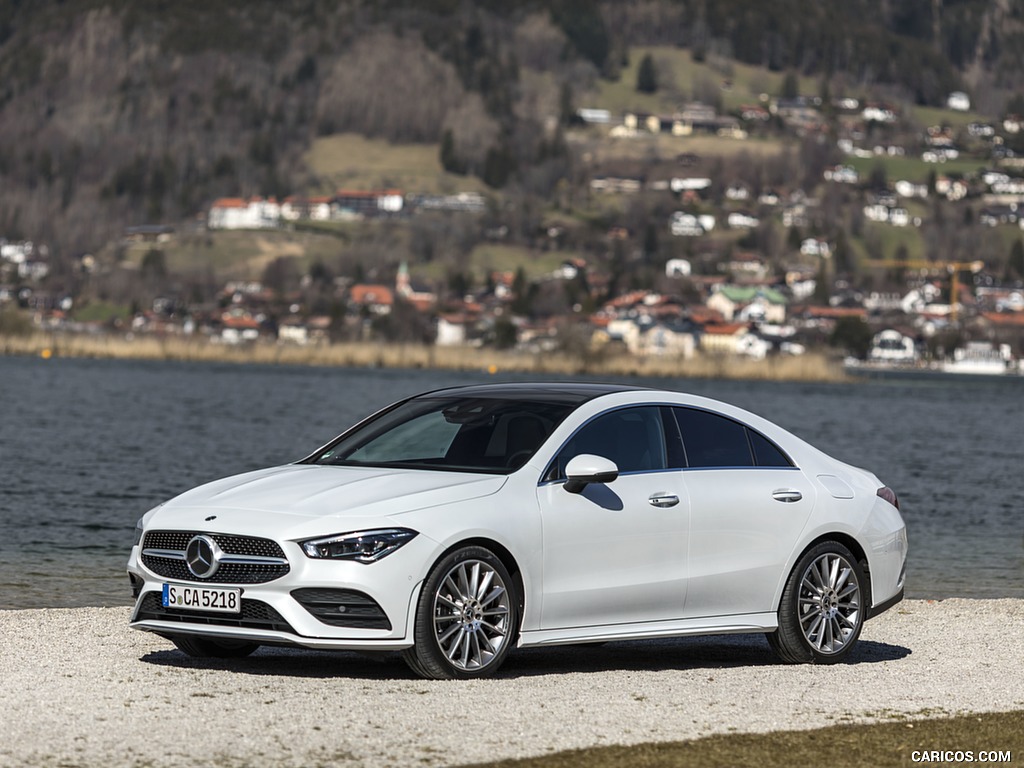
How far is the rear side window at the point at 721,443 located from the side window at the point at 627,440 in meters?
0.19

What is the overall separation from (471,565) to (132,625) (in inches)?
76.3

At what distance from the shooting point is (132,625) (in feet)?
34.9

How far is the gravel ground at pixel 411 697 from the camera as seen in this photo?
334 inches

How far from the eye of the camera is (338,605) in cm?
1010

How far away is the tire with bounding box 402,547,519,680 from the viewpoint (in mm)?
10273

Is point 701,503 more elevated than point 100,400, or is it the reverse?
point 701,503

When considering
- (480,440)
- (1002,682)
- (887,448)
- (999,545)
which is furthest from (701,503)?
(887,448)

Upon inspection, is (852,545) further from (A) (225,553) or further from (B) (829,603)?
(A) (225,553)

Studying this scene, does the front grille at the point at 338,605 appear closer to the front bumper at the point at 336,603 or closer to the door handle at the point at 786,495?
the front bumper at the point at 336,603

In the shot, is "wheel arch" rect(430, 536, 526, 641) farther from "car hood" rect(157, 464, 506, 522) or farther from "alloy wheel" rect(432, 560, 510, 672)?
"car hood" rect(157, 464, 506, 522)

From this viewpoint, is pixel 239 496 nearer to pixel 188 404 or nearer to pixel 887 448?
pixel 887 448

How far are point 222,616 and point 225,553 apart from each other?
340mm

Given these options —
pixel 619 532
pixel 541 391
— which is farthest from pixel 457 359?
pixel 619 532

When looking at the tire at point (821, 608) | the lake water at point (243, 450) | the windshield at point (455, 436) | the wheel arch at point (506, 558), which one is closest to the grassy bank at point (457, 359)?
the lake water at point (243, 450)
